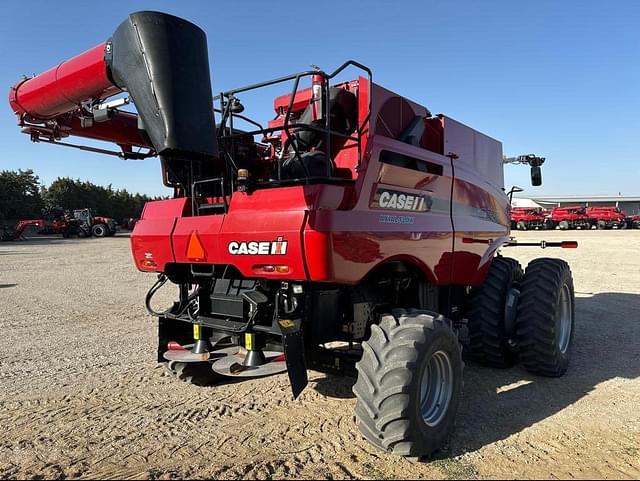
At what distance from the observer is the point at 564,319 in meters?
5.99

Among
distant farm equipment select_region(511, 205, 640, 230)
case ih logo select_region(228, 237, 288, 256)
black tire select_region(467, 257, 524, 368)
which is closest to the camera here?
case ih logo select_region(228, 237, 288, 256)

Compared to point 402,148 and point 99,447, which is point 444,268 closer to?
point 402,148

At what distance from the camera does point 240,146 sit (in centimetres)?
466

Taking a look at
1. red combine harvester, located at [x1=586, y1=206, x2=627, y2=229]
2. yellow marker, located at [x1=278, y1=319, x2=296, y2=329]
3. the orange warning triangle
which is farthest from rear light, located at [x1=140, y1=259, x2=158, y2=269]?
red combine harvester, located at [x1=586, y1=206, x2=627, y2=229]

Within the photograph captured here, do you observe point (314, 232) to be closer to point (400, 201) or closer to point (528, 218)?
point (400, 201)

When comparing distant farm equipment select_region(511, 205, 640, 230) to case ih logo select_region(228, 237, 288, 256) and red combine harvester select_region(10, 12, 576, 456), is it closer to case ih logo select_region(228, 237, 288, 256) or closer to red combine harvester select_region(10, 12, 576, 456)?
red combine harvester select_region(10, 12, 576, 456)

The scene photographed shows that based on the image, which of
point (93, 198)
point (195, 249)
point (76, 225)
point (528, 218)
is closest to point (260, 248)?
point (195, 249)

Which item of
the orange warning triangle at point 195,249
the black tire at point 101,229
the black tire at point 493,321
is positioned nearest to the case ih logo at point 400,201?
the orange warning triangle at point 195,249

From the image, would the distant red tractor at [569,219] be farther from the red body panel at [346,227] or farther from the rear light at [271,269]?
the rear light at [271,269]

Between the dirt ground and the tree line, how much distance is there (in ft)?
140

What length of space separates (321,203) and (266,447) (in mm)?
1827

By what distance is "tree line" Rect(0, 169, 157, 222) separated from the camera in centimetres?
4350

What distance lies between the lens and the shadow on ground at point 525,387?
4.01 metres

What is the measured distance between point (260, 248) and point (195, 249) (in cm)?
80
